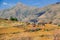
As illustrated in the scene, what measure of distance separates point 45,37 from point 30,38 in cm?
319

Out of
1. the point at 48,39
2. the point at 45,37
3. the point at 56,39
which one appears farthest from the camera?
the point at 45,37

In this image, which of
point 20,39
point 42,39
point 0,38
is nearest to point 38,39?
point 42,39

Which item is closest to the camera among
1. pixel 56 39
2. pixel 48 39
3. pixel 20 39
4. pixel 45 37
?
pixel 56 39

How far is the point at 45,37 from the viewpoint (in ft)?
82.4

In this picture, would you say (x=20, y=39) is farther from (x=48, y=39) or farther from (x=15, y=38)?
(x=48, y=39)

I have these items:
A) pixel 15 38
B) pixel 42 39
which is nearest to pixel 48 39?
pixel 42 39

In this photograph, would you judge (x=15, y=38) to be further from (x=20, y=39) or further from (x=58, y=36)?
(x=58, y=36)

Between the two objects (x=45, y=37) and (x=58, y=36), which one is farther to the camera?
(x=45, y=37)

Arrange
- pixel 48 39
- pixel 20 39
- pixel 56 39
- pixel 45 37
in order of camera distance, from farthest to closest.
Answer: pixel 45 37
pixel 48 39
pixel 20 39
pixel 56 39

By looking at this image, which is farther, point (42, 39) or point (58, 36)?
point (42, 39)

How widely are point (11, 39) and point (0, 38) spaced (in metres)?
2.69

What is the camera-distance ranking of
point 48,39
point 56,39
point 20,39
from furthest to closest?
point 48,39 < point 20,39 < point 56,39

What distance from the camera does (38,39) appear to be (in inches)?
924

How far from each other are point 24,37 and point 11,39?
167 centimetres
